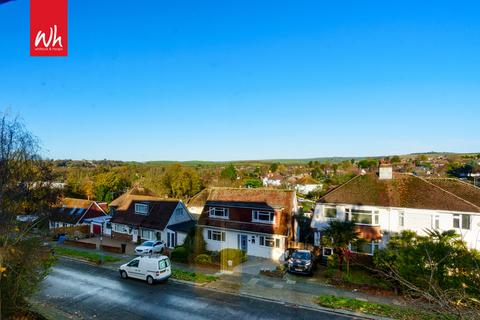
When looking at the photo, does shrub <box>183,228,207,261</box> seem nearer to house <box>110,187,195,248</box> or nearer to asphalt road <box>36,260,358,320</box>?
house <box>110,187,195,248</box>

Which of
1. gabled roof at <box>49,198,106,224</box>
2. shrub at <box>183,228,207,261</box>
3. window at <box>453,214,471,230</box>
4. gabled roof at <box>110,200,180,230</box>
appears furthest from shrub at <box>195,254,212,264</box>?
gabled roof at <box>49,198,106,224</box>

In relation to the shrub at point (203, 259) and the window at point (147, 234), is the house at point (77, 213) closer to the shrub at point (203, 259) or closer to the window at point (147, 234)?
the window at point (147, 234)

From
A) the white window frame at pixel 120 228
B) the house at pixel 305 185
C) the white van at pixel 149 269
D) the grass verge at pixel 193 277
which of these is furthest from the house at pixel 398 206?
the house at pixel 305 185

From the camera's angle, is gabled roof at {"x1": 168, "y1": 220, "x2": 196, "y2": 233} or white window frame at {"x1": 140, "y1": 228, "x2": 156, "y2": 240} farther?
white window frame at {"x1": 140, "y1": 228, "x2": 156, "y2": 240}

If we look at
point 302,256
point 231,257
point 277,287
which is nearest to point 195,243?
point 231,257

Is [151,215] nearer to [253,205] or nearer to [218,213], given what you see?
[218,213]

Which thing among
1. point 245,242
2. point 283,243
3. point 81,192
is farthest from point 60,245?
point 81,192
